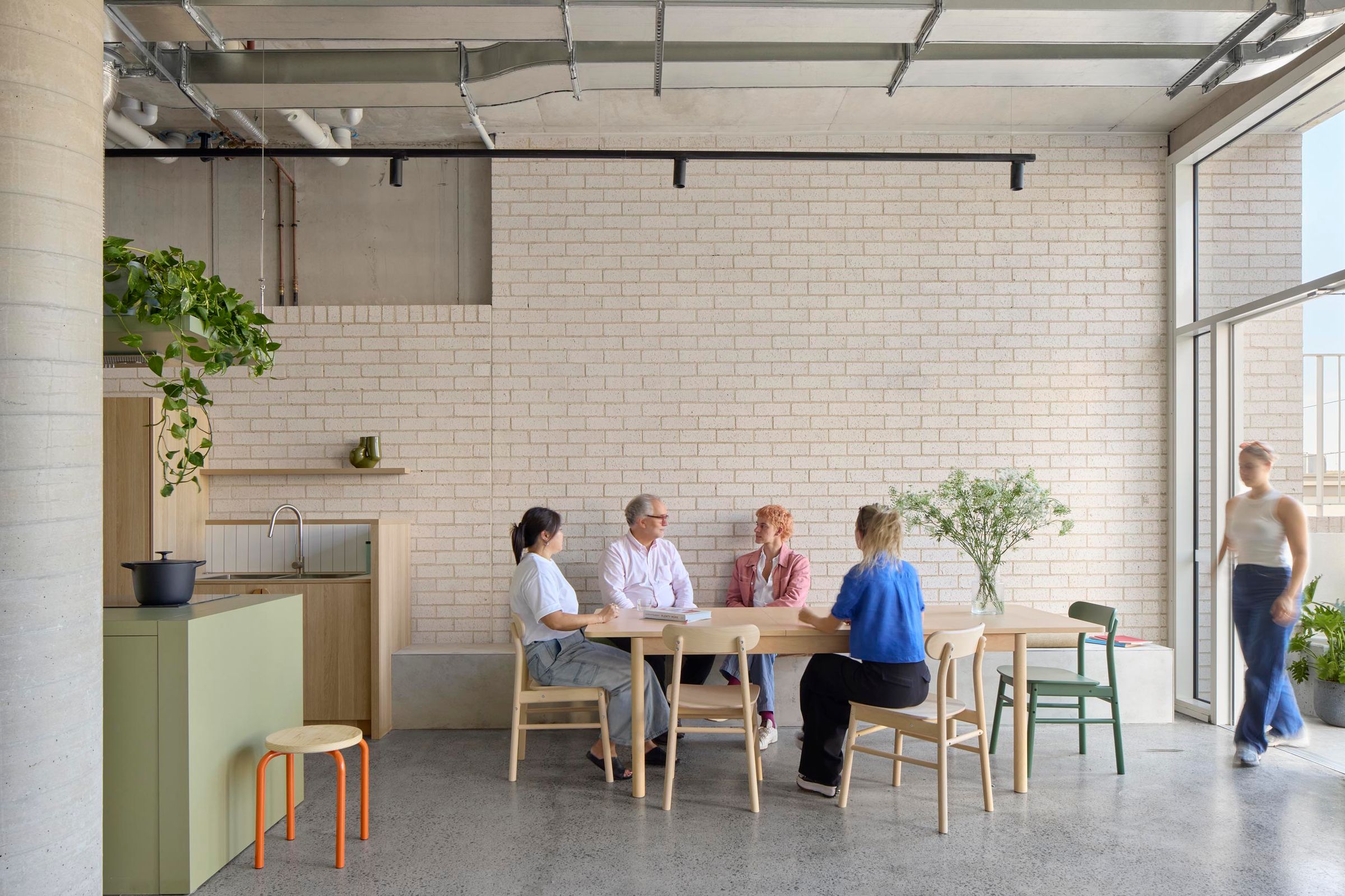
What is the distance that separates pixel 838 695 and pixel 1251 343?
11.4ft

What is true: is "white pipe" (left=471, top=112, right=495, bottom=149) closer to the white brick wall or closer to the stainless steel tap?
the white brick wall

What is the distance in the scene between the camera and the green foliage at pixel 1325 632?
17.8 ft

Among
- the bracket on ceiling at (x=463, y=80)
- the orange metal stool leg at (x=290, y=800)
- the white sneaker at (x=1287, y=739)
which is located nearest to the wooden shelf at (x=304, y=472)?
the bracket on ceiling at (x=463, y=80)

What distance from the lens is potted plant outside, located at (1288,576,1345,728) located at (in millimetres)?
5438

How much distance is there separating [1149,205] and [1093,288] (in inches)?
26.5

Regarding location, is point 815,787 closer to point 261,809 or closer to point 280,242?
point 261,809

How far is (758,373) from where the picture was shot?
20.5ft

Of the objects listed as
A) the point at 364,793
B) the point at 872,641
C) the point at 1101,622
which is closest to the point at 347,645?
the point at 364,793

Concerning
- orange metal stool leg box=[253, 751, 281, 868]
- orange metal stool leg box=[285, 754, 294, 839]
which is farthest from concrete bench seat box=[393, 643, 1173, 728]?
orange metal stool leg box=[253, 751, 281, 868]

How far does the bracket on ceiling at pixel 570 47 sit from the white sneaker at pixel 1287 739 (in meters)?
4.82

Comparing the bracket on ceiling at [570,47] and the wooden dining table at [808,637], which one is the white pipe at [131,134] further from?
the wooden dining table at [808,637]

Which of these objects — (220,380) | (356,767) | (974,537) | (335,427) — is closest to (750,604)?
(974,537)

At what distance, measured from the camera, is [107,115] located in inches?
211

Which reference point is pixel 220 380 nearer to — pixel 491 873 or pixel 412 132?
pixel 412 132
